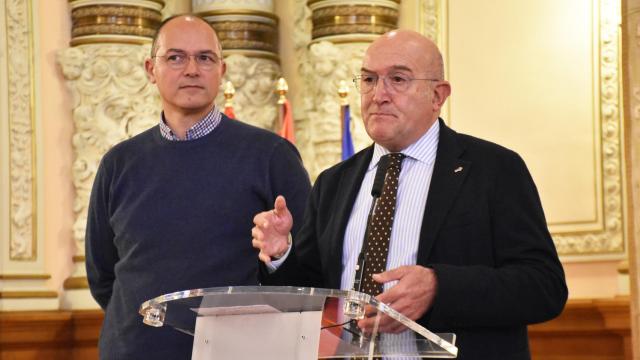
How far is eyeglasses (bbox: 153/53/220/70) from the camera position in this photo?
13.6 feet

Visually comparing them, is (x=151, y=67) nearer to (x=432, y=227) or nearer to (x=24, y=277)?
(x=432, y=227)

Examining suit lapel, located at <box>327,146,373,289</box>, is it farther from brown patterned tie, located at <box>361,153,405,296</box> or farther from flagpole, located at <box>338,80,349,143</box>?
flagpole, located at <box>338,80,349,143</box>

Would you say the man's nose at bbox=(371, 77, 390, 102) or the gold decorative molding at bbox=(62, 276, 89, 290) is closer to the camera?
the man's nose at bbox=(371, 77, 390, 102)

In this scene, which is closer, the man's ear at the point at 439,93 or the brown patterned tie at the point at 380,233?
the brown patterned tie at the point at 380,233

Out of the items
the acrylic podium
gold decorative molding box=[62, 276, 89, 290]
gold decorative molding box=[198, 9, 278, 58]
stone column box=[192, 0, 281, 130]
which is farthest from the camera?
gold decorative molding box=[198, 9, 278, 58]

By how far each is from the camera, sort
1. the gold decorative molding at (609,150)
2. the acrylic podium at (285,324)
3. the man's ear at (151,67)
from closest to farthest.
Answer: the acrylic podium at (285,324)
the man's ear at (151,67)
the gold decorative molding at (609,150)

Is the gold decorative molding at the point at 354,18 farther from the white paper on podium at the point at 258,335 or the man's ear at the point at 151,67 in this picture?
the white paper on podium at the point at 258,335

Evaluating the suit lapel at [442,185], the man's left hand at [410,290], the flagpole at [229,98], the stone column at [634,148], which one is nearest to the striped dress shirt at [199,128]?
the suit lapel at [442,185]

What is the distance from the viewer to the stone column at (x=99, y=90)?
7586mm

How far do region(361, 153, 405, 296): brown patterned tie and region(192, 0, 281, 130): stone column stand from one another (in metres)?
4.55

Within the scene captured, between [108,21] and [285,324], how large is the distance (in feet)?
17.7

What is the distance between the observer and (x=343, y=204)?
3.56 m

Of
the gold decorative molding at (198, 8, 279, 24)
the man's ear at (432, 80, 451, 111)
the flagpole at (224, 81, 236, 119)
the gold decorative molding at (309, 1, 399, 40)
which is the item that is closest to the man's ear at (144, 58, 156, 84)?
the man's ear at (432, 80, 451, 111)

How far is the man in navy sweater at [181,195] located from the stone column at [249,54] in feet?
12.2
